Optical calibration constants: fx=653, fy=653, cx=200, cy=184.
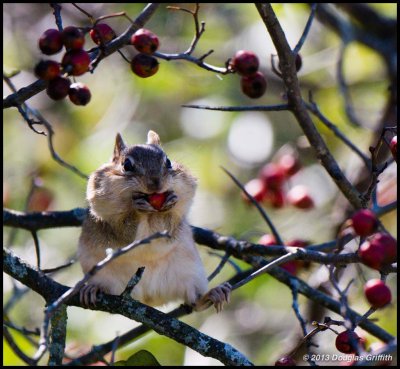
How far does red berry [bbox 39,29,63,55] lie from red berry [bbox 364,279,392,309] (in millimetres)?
1419

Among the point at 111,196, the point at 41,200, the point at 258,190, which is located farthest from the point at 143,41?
the point at 41,200

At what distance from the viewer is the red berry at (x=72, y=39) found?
2418 mm

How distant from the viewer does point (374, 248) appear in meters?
2.06

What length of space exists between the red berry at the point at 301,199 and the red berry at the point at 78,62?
2717mm

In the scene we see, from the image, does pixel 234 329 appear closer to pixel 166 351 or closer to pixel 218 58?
pixel 166 351

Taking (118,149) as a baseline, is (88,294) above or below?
below

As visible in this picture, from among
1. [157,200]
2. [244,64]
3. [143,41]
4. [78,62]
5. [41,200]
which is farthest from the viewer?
[41,200]

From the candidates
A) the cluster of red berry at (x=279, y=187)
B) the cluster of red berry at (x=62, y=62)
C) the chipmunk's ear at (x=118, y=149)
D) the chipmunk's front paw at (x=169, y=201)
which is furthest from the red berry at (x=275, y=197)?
the cluster of red berry at (x=62, y=62)

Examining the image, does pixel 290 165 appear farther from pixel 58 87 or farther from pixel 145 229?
pixel 58 87

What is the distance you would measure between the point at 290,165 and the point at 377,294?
110 inches

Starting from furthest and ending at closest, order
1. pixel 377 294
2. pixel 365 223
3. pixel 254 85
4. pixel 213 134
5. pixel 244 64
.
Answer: pixel 213 134 → pixel 254 85 → pixel 244 64 → pixel 377 294 → pixel 365 223

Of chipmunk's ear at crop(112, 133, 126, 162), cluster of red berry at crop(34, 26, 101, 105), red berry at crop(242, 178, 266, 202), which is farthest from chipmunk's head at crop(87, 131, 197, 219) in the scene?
red berry at crop(242, 178, 266, 202)

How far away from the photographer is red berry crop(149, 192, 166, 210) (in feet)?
10.4

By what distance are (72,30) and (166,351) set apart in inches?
111
